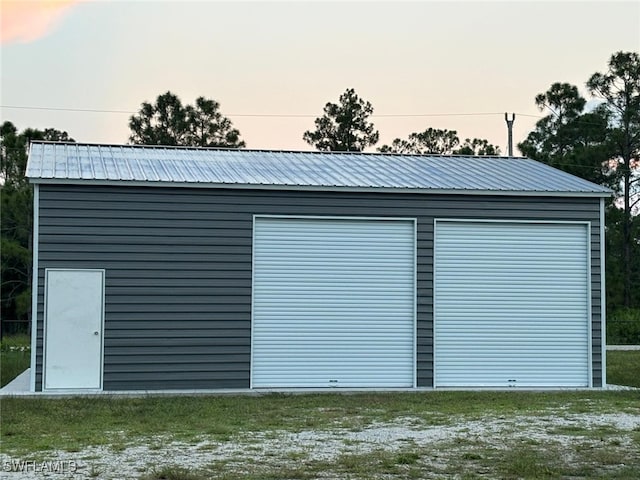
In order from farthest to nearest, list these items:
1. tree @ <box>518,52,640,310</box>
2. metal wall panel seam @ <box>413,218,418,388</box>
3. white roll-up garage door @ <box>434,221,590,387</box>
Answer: tree @ <box>518,52,640,310</box> → white roll-up garage door @ <box>434,221,590,387</box> → metal wall panel seam @ <box>413,218,418,388</box>

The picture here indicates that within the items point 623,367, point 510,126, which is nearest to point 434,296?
point 623,367

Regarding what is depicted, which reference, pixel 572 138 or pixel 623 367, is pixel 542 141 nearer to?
A: pixel 572 138

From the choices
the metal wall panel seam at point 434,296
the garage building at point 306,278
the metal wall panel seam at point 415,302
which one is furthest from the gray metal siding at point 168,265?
the metal wall panel seam at point 434,296

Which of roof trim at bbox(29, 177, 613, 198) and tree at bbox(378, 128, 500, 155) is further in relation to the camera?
tree at bbox(378, 128, 500, 155)

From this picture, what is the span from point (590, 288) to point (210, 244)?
626cm

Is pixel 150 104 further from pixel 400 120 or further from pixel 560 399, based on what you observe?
pixel 560 399

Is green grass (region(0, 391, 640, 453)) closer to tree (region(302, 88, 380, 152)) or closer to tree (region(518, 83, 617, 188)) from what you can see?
tree (region(518, 83, 617, 188))

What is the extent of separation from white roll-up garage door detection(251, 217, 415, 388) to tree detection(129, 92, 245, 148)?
20.9 metres

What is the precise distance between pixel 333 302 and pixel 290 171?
250 cm

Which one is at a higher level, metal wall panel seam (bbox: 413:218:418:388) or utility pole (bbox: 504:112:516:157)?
utility pole (bbox: 504:112:516:157)

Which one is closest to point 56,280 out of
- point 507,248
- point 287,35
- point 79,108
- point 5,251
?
point 507,248

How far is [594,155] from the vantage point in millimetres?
31750

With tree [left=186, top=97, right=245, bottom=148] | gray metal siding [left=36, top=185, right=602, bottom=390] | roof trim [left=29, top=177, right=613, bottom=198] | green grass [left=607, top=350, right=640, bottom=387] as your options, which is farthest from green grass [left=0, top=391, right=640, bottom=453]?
tree [left=186, top=97, right=245, bottom=148]

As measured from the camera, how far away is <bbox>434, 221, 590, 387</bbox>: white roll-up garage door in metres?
14.6
